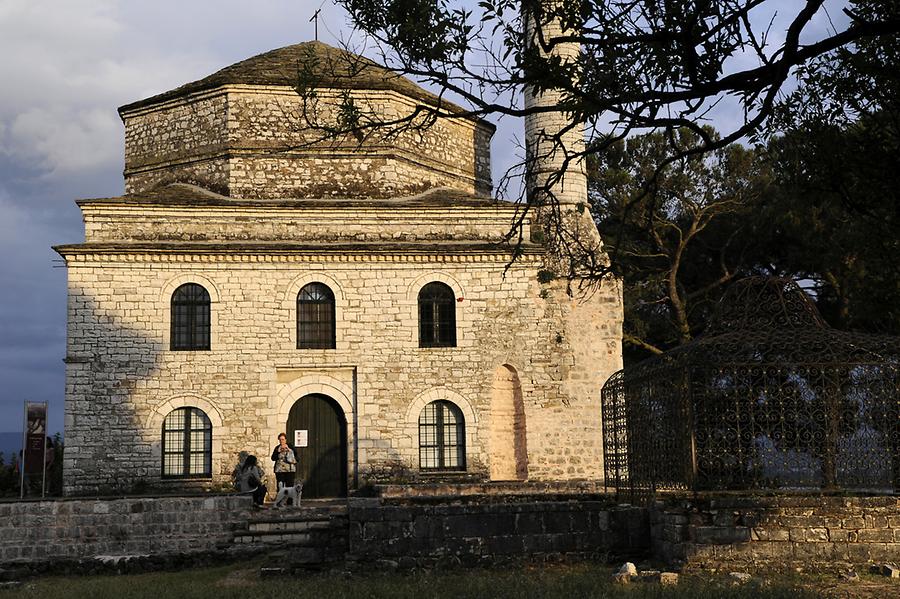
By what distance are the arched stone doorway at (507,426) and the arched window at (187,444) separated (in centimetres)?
579

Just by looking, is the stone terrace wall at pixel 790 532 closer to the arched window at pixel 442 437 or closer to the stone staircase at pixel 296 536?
the stone staircase at pixel 296 536

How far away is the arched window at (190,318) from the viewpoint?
1970 cm

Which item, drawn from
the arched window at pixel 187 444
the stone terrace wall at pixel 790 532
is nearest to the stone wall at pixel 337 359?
the arched window at pixel 187 444

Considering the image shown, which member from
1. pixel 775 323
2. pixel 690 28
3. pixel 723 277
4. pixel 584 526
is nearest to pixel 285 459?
pixel 584 526

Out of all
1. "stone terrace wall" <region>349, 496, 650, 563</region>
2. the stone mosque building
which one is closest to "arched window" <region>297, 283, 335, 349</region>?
A: the stone mosque building

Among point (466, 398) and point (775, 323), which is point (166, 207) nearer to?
point (466, 398)

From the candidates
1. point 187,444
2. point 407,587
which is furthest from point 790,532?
point 187,444

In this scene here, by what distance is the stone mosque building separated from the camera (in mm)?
19266

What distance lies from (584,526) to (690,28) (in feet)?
23.4

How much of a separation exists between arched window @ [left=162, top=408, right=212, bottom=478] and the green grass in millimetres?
6619

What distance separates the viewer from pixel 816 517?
35.1 ft

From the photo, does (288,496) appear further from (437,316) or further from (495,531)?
(437,316)

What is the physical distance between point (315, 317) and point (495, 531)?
9.22m

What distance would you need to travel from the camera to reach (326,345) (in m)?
20.2
